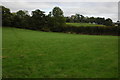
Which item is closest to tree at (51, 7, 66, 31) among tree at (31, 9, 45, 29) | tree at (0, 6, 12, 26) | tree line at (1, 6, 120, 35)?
tree line at (1, 6, 120, 35)

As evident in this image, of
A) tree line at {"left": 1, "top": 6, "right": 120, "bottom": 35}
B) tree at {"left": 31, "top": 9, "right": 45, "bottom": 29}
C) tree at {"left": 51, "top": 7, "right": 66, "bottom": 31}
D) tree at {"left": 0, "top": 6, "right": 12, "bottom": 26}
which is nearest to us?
tree line at {"left": 1, "top": 6, "right": 120, "bottom": 35}

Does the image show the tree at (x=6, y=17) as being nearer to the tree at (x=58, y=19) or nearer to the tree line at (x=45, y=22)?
the tree line at (x=45, y=22)

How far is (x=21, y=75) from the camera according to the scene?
13.4 feet

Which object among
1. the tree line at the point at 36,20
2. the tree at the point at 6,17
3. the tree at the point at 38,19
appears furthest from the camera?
the tree at the point at 38,19

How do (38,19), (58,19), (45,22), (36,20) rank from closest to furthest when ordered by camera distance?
1. (58,19)
2. (45,22)
3. (36,20)
4. (38,19)

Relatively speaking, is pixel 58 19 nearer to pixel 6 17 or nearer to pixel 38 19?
pixel 38 19

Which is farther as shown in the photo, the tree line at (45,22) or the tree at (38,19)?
the tree at (38,19)

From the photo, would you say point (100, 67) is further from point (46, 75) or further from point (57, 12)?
point (57, 12)

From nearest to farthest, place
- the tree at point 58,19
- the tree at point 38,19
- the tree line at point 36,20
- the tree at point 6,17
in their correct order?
the tree at point 6,17
the tree line at point 36,20
the tree at point 58,19
the tree at point 38,19

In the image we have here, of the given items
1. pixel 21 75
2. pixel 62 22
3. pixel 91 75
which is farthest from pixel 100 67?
pixel 62 22

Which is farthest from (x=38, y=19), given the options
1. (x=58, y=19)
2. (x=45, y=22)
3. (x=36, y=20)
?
(x=58, y=19)

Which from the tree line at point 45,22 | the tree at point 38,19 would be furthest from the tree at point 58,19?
the tree at point 38,19

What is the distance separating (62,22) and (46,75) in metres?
40.6

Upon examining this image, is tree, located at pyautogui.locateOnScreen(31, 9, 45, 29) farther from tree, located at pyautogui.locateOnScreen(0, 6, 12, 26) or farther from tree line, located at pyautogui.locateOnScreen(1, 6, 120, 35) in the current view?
tree, located at pyautogui.locateOnScreen(0, 6, 12, 26)
